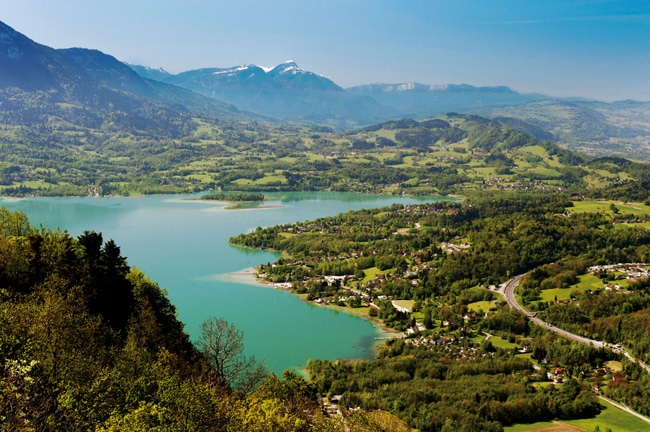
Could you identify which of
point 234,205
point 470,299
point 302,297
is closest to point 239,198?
point 234,205

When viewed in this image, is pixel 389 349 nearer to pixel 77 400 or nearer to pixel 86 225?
pixel 77 400

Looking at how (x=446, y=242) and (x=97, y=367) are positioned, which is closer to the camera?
(x=97, y=367)

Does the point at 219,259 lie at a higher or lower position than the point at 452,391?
lower

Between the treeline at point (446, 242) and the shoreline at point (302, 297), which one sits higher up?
the treeline at point (446, 242)

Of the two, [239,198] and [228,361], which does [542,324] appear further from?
[239,198]

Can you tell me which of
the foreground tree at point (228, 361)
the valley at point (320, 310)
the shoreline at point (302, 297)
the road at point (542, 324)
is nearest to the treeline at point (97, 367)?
the valley at point (320, 310)

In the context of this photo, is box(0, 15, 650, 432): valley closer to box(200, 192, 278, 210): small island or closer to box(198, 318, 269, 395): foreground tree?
box(198, 318, 269, 395): foreground tree

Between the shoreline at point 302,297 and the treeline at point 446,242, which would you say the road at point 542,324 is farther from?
the shoreline at point 302,297
